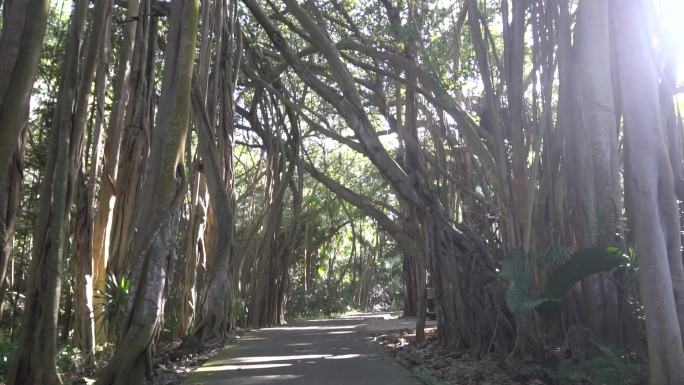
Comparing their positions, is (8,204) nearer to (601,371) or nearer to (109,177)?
(109,177)

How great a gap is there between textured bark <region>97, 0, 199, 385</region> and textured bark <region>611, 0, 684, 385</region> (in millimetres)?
3633

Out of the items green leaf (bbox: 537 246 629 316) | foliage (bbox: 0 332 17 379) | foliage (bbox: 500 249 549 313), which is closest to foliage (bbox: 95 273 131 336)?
foliage (bbox: 0 332 17 379)

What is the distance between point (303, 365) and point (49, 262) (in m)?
2.91

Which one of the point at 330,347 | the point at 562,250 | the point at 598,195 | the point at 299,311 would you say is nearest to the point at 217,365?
the point at 330,347

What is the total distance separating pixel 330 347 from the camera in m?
8.85

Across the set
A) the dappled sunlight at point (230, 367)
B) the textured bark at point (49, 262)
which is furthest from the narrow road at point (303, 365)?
the textured bark at point (49, 262)

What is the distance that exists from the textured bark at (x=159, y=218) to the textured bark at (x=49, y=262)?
0.55 meters

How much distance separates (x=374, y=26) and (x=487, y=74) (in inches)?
152

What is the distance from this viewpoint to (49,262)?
5.18 m

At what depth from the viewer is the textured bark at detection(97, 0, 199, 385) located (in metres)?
4.88

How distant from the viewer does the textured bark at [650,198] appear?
15.9 feet

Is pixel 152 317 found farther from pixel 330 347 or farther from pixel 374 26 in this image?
pixel 374 26

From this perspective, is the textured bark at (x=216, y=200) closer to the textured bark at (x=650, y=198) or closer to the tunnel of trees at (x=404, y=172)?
the tunnel of trees at (x=404, y=172)

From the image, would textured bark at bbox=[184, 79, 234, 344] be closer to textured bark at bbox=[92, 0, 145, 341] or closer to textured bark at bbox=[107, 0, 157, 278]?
textured bark at bbox=[107, 0, 157, 278]
